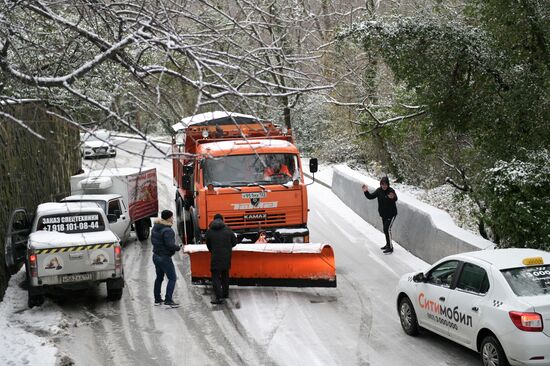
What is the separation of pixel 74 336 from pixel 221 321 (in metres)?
2.40

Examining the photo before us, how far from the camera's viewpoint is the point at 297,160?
55.9 feet

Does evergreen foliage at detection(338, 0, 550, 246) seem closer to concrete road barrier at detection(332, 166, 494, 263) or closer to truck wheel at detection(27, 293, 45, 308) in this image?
concrete road barrier at detection(332, 166, 494, 263)

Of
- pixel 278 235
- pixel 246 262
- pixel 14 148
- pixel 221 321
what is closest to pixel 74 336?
pixel 221 321

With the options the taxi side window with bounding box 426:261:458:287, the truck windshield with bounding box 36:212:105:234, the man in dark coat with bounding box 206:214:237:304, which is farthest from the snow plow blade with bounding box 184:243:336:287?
the taxi side window with bounding box 426:261:458:287

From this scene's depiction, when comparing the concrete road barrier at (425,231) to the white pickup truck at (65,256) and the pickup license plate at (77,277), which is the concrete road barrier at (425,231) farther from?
the pickup license plate at (77,277)

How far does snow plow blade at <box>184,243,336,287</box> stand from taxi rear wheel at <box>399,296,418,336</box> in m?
2.25

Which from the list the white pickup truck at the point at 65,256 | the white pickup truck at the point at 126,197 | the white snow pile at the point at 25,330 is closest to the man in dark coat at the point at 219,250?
the white pickup truck at the point at 65,256

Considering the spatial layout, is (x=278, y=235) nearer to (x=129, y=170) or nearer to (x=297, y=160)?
(x=297, y=160)

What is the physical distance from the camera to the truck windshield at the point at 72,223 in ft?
49.9

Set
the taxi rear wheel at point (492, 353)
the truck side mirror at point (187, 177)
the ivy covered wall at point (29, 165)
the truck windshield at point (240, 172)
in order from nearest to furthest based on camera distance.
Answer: the taxi rear wheel at point (492, 353) → the ivy covered wall at point (29, 165) → the truck windshield at point (240, 172) → the truck side mirror at point (187, 177)

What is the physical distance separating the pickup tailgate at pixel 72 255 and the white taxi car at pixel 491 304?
5.65 meters

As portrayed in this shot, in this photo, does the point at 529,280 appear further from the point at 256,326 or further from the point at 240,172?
the point at 240,172

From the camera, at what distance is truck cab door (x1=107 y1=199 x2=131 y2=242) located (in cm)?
1959

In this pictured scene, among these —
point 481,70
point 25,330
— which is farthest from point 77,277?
point 481,70
